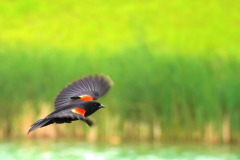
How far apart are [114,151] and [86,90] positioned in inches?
212

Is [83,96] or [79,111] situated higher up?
[83,96]

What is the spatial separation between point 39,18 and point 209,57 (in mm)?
19652

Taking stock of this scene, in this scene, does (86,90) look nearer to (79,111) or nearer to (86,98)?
(86,98)

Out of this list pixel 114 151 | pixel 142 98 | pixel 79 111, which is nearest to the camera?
pixel 79 111

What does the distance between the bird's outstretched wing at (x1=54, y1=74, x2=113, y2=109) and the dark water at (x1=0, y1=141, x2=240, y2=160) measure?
4691 millimetres

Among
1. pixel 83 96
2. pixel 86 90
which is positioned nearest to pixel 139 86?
pixel 86 90

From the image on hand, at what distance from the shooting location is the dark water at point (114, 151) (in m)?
12.5

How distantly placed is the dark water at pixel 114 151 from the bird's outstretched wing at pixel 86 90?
4.69 m

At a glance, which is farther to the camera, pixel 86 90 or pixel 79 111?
pixel 86 90

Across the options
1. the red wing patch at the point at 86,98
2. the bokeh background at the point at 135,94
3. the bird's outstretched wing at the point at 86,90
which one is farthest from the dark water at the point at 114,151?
the red wing patch at the point at 86,98

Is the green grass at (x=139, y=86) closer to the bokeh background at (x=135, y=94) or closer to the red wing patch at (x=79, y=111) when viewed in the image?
the bokeh background at (x=135, y=94)

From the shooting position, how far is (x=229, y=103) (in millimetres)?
13211

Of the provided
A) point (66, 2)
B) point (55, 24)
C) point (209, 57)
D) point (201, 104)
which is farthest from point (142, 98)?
point (66, 2)

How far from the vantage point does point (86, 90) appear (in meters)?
7.84
